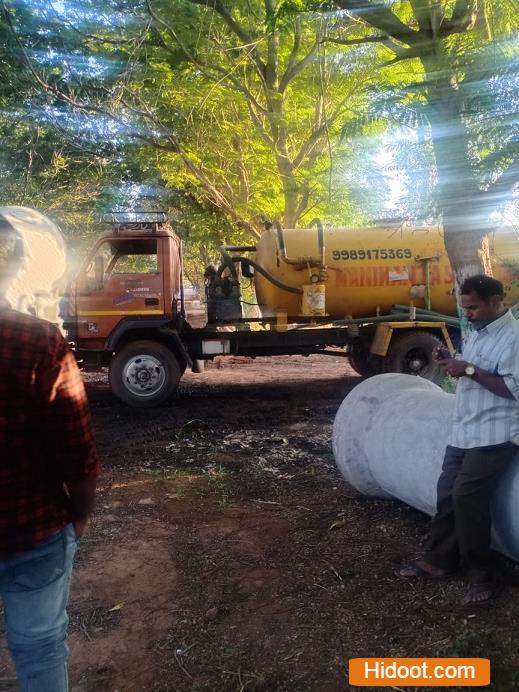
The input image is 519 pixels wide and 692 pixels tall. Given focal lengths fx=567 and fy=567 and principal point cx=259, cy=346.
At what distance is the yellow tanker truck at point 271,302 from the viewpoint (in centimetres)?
830

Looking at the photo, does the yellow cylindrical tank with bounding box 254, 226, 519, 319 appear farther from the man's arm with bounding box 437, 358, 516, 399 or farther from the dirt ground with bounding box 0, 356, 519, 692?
the man's arm with bounding box 437, 358, 516, 399

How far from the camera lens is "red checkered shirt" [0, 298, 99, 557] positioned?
5.07ft

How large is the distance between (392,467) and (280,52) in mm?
9279

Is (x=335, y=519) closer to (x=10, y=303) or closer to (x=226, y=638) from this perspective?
(x=226, y=638)

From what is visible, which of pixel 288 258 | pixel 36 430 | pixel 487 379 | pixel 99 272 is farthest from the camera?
pixel 288 258

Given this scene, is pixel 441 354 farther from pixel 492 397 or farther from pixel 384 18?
pixel 384 18

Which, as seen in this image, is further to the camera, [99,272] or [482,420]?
[99,272]

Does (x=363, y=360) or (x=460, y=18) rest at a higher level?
(x=460, y=18)

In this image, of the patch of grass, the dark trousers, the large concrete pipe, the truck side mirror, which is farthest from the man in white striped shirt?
the truck side mirror

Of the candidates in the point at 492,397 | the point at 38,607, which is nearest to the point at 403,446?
the point at 492,397

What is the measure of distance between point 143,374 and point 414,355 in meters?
4.28

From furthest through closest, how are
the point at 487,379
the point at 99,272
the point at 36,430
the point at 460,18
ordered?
the point at 99,272 → the point at 460,18 → the point at 487,379 → the point at 36,430

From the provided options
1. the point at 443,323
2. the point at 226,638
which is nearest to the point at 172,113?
the point at 443,323

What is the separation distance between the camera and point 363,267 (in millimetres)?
8969
